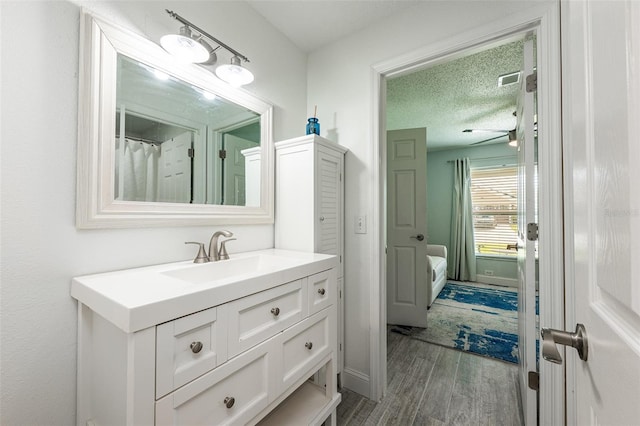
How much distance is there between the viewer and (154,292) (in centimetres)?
73

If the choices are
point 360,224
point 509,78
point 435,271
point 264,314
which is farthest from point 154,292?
point 435,271

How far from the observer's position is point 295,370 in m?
1.07

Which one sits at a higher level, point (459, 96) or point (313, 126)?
point (459, 96)

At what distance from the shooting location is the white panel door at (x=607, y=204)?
28 centimetres

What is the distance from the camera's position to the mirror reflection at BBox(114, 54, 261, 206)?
3.51ft

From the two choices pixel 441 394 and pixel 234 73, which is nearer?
pixel 234 73

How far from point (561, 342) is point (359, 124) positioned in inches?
61.8

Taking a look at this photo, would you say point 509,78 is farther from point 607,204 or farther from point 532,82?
point 607,204

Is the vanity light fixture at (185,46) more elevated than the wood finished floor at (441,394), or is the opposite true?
the vanity light fixture at (185,46)

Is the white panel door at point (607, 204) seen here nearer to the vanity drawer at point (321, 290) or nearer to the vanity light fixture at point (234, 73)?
the vanity drawer at point (321, 290)

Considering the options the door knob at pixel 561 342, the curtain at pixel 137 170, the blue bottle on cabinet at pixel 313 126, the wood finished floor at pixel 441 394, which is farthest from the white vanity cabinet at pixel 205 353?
the blue bottle on cabinet at pixel 313 126

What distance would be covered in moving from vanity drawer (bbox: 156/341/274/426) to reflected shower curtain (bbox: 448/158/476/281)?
15.5 ft

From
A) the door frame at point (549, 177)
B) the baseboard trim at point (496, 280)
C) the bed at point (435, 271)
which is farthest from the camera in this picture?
the baseboard trim at point (496, 280)

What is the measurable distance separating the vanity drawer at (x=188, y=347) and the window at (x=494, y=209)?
5.13 m
